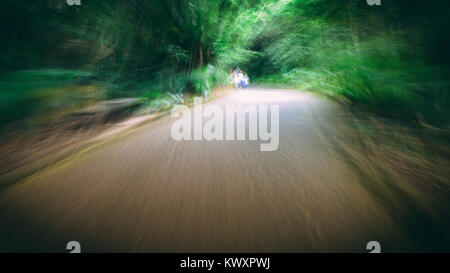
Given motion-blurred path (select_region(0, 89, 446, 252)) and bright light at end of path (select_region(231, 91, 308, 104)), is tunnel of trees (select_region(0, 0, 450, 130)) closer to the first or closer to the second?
bright light at end of path (select_region(231, 91, 308, 104))

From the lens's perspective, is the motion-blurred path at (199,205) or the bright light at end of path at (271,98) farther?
the bright light at end of path at (271,98)

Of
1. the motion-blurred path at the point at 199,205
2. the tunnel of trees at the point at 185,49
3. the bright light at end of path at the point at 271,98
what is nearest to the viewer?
the motion-blurred path at the point at 199,205

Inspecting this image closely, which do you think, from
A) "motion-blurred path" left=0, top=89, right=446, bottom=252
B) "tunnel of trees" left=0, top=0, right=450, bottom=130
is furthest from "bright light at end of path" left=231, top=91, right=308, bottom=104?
"motion-blurred path" left=0, top=89, right=446, bottom=252

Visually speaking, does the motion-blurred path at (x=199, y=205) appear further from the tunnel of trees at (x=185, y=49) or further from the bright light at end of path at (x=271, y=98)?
the bright light at end of path at (x=271, y=98)

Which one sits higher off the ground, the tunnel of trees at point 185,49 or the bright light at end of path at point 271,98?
the tunnel of trees at point 185,49

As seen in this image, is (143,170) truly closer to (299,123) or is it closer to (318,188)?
(318,188)

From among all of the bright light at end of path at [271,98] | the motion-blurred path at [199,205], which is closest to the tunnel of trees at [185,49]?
the bright light at end of path at [271,98]

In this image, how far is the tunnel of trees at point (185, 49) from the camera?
377 centimetres

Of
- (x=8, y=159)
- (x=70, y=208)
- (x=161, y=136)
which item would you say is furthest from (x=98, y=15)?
(x=70, y=208)

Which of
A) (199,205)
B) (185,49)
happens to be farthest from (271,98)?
A: (199,205)

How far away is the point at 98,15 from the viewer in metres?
5.01

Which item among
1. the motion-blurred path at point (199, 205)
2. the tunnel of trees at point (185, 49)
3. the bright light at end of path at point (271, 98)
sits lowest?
the motion-blurred path at point (199, 205)

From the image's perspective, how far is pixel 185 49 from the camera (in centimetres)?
882

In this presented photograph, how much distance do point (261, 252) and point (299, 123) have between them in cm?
381
